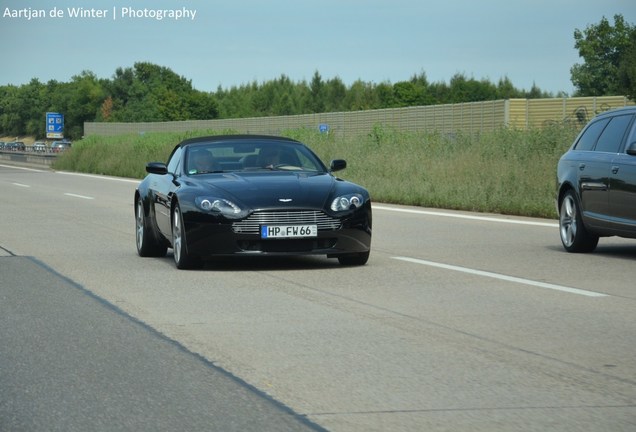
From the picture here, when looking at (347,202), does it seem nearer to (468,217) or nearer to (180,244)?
(180,244)

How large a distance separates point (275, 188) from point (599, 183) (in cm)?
368

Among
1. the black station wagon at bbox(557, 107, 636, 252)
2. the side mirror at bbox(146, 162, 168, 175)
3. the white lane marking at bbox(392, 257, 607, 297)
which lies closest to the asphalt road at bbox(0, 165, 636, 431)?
the white lane marking at bbox(392, 257, 607, 297)

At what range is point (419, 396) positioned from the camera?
616 cm

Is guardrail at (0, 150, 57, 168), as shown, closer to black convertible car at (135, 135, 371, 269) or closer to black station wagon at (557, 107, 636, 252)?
black station wagon at (557, 107, 636, 252)

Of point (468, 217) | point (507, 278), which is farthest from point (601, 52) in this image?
point (507, 278)

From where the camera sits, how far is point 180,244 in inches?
490

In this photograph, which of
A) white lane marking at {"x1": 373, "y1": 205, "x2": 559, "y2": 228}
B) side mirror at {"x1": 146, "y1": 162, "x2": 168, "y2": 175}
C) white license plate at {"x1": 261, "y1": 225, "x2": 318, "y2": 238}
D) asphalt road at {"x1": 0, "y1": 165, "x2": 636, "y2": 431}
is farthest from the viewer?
white lane marking at {"x1": 373, "y1": 205, "x2": 559, "y2": 228}

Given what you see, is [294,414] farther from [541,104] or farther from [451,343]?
[541,104]

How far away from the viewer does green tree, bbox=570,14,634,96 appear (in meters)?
118

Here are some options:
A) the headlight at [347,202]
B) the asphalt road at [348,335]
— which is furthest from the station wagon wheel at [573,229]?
the headlight at [347,202]

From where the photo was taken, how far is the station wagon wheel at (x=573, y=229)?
46.6 feet

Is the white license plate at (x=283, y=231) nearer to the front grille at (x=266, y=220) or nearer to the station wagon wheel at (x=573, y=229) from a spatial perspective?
the front grille at (x=266, y=220)

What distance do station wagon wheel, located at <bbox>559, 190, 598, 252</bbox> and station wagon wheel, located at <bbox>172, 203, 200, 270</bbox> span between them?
4262 mm

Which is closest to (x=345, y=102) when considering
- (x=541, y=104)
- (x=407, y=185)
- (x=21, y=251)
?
(x=541, y=104)
